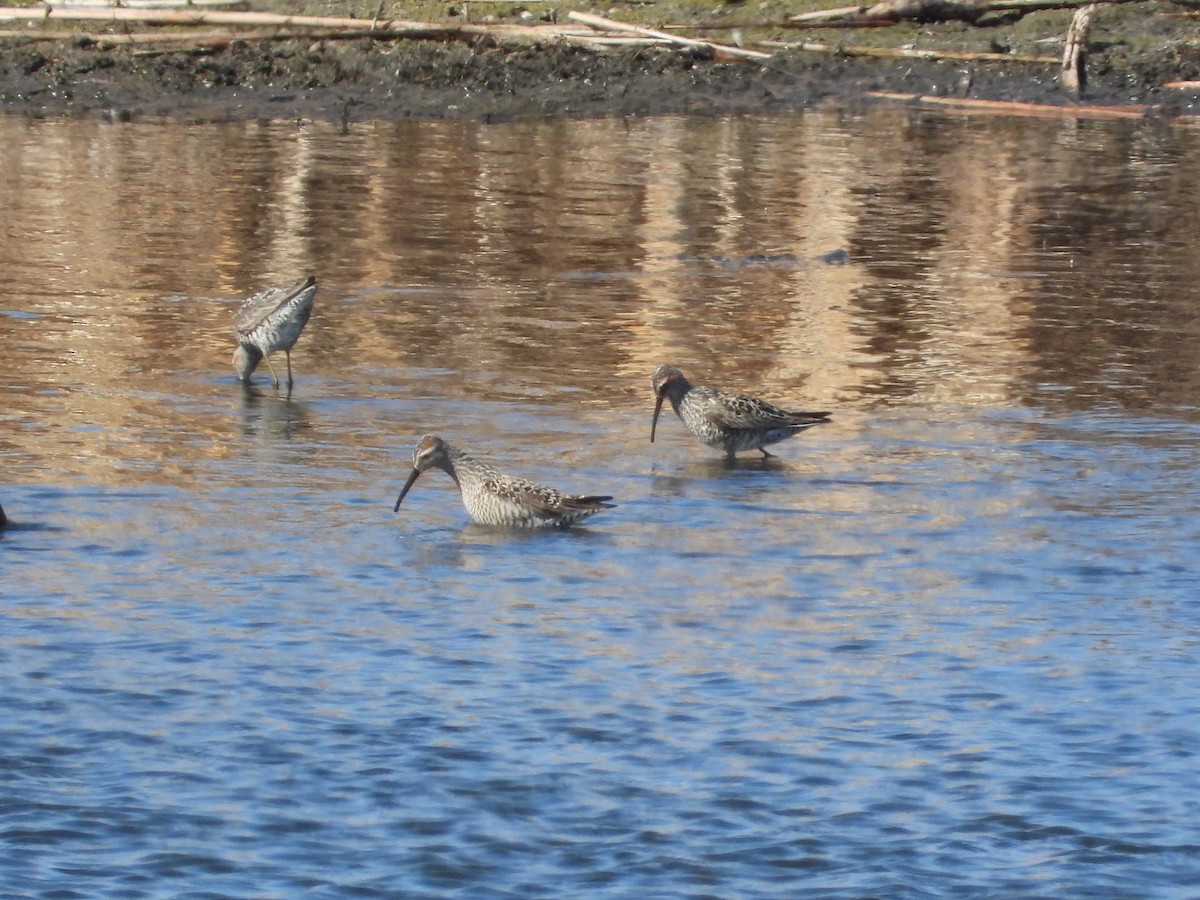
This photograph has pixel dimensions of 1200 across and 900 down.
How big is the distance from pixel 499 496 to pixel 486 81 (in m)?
20.3

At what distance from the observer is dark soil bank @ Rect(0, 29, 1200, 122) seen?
98.5 feet

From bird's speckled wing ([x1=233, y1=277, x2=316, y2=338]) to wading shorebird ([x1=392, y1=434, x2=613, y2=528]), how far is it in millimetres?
3602

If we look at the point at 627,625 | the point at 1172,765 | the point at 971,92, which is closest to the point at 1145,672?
the point at 1172,765

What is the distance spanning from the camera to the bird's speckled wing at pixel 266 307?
15.0m

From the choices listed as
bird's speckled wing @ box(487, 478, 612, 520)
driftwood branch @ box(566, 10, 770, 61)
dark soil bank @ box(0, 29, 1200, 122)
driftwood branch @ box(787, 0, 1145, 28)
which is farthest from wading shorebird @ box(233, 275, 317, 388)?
driftwood branch @ box(787, 0, 1145, 28)

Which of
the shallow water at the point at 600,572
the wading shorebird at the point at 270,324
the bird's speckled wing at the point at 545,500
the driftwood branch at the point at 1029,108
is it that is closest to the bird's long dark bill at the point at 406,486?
the shallow water at the point at 600,572

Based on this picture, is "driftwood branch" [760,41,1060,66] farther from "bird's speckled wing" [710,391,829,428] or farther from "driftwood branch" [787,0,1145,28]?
"bird's speckled wing" [710,391,829,428]

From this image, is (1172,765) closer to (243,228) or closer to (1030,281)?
(1030,281)

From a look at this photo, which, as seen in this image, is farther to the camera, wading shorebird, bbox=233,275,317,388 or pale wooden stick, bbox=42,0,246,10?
pale wooden stick, bbox=42,0,246,10

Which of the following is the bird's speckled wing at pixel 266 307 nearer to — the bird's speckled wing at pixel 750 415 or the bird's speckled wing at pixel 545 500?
the bird's speckled wing at pixel 750 415

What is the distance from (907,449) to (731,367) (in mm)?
2893

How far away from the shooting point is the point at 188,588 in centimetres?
1012

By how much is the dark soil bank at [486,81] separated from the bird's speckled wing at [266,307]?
47.5 ft

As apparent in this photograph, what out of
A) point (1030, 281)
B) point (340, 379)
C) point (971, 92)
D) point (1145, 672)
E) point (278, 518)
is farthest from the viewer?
point (971, 92)
